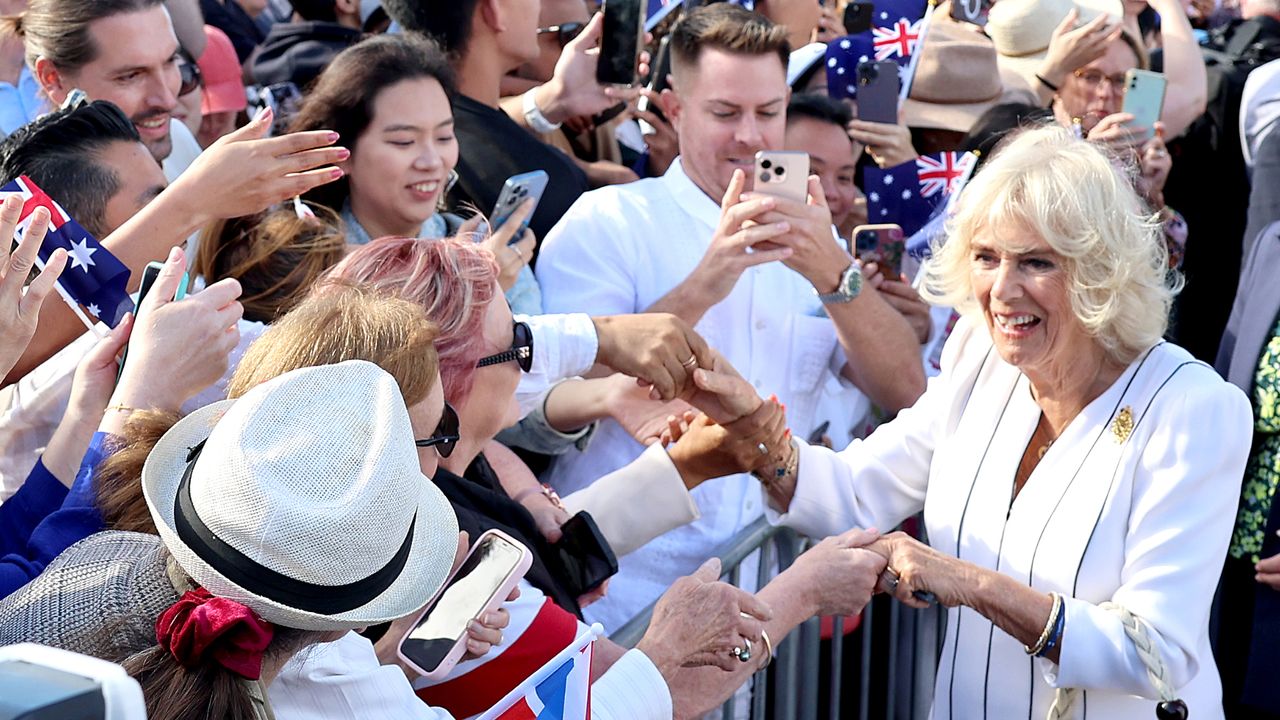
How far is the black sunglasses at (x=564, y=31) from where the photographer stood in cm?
523

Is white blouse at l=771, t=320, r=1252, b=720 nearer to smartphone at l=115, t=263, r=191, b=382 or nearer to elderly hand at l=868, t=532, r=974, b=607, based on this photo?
elderly hand at l=868, t=532, r=974, b=607

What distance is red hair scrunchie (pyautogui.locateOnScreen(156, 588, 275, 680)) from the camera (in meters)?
1.49

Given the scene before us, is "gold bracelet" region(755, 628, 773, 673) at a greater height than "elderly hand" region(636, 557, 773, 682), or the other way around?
"elderly hand" region(636, 557, 773, 682)

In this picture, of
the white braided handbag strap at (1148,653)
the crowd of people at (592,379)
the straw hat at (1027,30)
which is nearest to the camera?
the crowd of people at (592,379)

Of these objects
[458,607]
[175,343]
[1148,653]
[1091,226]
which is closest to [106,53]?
[175,343]

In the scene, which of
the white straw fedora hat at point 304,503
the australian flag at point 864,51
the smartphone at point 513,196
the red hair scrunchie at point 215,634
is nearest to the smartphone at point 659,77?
the australian flag at point 864,51

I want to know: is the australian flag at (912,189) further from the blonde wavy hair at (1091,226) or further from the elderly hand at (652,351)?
the elderly hand at (652,351)

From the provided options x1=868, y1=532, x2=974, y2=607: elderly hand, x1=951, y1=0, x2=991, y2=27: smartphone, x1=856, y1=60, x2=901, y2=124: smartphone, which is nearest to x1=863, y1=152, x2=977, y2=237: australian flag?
x1=856, y1=60, x2=901, y2=124: smartphone

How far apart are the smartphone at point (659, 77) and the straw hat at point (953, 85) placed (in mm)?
1005

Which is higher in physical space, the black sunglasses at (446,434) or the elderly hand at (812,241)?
the black sunglasses at (446,434)

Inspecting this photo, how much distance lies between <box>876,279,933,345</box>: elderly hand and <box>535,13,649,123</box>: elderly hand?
3.61 ft

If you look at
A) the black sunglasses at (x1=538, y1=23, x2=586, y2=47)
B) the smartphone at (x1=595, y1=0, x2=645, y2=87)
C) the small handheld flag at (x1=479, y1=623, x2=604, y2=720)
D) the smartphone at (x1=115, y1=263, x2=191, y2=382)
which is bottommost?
the small handheld flag at (x1=479, y1=623, x2=604, y2=720)

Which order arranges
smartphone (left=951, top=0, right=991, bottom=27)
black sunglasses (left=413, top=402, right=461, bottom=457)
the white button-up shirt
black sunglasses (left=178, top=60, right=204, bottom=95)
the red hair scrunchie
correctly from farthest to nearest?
1. smartphone (left=951, top=0, right=991, bottom=27)
2. black sunglasses (left=178, top=60, right=204, bottom=95)
3. the white button-up shirt
4. black sunglasses (left=413, top=402, right=461, bottom=457)
5. the red hair scrunchie

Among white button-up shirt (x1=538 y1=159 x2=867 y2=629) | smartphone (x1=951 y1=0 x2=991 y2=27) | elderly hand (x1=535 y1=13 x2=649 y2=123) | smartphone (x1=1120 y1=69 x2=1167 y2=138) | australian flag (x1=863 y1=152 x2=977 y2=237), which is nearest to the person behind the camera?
white button-up shirt (x1=538 y1=159 x2=867 y2=629)
